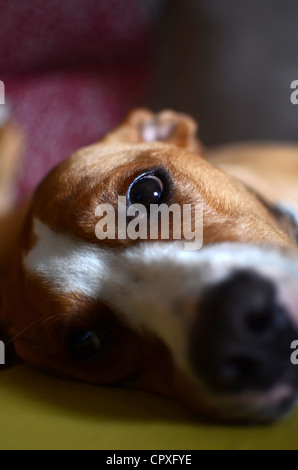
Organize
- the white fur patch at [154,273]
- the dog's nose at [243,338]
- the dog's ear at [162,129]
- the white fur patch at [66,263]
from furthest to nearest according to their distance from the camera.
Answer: the dog's ear at [162,129] < the white fur patch at [66,263] < the white fur patch at [154,273] < the dog's nose at [243,338]

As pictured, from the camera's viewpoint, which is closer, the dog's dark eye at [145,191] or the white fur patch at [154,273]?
the white fur patch at [154,273]

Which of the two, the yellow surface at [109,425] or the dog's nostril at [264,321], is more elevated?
the dog's nostril at [264,321]

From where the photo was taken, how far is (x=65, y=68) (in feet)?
11.6

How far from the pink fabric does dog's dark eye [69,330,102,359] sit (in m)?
2.00

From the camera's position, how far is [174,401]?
1.20 meters

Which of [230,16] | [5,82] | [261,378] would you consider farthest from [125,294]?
[5,82]

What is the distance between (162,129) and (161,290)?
1.20m

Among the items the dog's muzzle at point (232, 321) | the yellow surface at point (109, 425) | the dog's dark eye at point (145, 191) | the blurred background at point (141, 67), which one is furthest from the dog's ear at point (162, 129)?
the yellow surface at point (109, 425)

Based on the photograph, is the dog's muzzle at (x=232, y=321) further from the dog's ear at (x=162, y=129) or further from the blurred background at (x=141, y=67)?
the blurred background at (x=141, y=67)

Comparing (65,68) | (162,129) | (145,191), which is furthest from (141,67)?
(145,191)

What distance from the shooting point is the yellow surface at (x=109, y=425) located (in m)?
0.99

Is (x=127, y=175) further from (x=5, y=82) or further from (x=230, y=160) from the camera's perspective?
(x=5, y=82)

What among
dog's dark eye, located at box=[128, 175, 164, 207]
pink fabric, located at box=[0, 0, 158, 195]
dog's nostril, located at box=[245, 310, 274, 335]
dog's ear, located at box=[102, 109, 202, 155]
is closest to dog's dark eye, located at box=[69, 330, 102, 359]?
dog's dark eye, located at box=[128, 175, 164, 207]

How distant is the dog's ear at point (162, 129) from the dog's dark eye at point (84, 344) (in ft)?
3.14
